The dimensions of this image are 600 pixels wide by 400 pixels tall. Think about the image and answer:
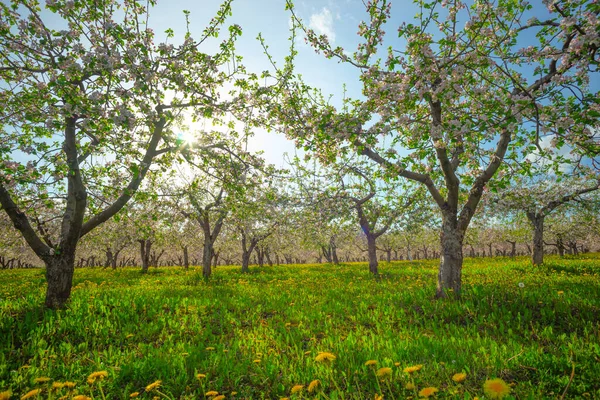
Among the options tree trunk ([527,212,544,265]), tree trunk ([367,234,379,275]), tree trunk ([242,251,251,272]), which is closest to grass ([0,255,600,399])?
tree trunk ([367,234,379,275])

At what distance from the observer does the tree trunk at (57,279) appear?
7430mm

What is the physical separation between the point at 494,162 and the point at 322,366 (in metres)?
7.41

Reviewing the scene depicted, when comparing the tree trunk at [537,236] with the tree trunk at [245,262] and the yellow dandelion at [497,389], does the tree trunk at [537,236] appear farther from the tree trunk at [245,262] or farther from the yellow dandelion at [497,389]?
the yellow dandelion at [497,389]

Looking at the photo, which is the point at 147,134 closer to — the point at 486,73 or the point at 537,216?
the point at 486,73

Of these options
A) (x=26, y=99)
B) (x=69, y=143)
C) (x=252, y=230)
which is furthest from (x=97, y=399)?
(x=252, y=230)

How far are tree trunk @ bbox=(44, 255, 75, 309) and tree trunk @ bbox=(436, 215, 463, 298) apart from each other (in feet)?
33.2

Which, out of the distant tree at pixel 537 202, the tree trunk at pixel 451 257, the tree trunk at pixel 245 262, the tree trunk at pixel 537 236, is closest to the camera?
the tree trunk at pixel 451 257

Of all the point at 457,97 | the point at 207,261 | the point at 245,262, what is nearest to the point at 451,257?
the point at 457,97

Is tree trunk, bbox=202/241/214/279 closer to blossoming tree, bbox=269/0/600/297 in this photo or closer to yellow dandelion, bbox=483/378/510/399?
blossoming tree, bbox=269/0/600/297

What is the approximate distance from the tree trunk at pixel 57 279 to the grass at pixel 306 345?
0.32 m

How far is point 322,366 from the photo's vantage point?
4.07m

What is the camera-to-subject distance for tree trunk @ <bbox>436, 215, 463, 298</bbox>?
27.3 feet

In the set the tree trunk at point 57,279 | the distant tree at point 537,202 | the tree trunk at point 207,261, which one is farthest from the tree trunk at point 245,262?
the distant tree at point 537,202

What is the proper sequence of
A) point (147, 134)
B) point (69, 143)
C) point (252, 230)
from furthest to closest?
point (252, 230)
point (147, 134)
point (69, 143)
